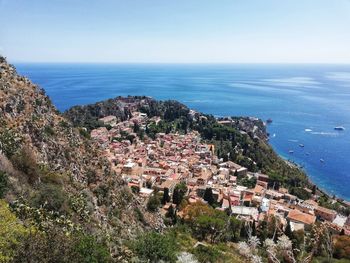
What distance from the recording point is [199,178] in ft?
158

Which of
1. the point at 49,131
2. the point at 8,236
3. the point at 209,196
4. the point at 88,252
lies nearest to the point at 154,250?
the point at 88,252

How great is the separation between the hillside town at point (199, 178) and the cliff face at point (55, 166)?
11.6 meters

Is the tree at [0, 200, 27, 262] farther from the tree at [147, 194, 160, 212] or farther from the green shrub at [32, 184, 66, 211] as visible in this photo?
the tree at [147, 194, 160, 212]

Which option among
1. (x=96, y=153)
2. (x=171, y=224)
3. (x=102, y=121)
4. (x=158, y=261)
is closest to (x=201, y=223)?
(x=171, y=224)

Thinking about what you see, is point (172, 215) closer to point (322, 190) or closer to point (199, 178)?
point (199, 178)

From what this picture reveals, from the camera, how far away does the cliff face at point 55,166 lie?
16797 mm

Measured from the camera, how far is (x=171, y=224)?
1217 inches

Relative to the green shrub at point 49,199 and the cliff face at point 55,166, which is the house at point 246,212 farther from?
the green shrub at point 49,199

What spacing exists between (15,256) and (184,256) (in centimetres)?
921

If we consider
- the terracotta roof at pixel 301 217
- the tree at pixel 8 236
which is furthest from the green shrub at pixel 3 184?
the terracotta roof at pixel 301 217

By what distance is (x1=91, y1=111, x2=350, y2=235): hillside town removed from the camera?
39.8 metres

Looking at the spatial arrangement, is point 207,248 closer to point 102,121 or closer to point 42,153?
point 42,153

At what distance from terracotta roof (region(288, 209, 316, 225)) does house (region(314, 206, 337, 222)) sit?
2.64 m

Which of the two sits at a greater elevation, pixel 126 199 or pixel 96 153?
pixel 96 153
